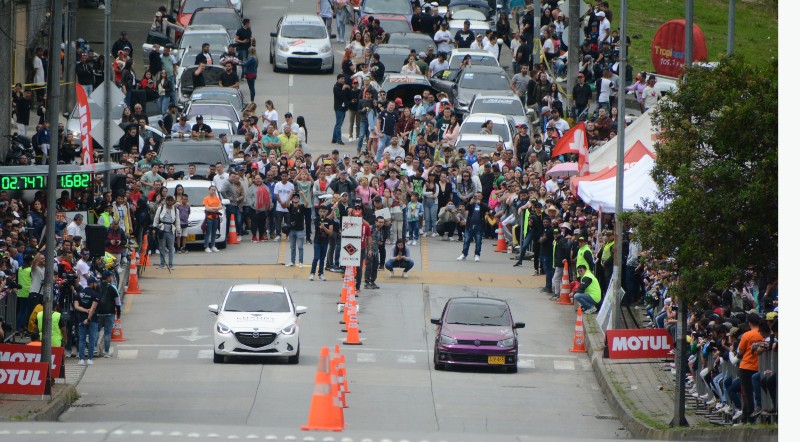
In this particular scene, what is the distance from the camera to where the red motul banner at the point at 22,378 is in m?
24.3

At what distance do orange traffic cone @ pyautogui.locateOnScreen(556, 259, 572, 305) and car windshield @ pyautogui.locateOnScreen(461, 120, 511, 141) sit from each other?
10782 millimetres

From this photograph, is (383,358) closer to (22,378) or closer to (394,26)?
(22,378)

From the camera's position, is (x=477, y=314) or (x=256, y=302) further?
(x=477, y=314)

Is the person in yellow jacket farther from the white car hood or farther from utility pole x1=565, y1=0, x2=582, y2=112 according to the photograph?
utility pole x1=565, y1=0, x2=582, y2=112

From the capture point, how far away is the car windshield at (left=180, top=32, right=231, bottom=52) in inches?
2135

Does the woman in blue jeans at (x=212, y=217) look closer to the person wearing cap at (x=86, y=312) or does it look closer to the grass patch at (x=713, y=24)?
the person wearing cap at (x=86, y=312)

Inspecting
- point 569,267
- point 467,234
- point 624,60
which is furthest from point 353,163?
point 624,60

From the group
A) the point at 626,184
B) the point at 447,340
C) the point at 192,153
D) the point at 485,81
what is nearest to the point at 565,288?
the point at 626,184

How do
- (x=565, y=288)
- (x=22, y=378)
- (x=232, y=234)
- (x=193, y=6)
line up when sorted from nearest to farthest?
(x=22, y=378) < (x=565, y=288) < (x=232, y=234) < (x=193, y=6)

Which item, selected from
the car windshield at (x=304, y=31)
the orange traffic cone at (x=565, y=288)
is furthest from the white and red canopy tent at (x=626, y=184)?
the car windshield at (x=304, y=31)

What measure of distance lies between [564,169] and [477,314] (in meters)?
10.6

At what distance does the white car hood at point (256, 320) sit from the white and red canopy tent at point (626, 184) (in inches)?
298

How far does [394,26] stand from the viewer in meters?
59.5

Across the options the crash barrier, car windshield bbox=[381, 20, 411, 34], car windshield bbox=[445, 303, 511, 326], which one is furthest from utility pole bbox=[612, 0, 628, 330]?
car windshield bbox=[381, 20, 411, 34]
